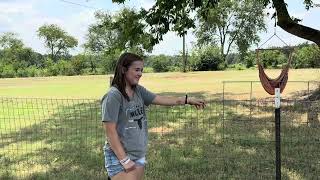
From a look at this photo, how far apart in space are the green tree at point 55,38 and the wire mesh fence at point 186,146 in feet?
228

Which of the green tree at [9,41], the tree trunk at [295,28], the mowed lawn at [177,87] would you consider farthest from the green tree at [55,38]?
the tree trunk at [295,28]

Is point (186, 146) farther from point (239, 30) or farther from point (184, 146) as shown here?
point (239, 30)

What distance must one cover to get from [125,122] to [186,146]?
4.97m

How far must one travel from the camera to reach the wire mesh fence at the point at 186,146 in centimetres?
723

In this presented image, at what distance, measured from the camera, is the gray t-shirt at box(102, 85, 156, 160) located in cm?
385

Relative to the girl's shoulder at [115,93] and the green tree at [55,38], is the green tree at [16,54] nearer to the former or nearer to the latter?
the green tree at [55,38]

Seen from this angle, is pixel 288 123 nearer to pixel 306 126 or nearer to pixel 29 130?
pixel 306 126

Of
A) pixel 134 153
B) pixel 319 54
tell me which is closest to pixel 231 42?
pixel 319 54

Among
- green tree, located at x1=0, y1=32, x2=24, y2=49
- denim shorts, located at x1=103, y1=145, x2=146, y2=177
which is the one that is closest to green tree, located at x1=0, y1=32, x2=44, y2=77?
green tree, located at x1=0, y1=32, x2=24, y2=49

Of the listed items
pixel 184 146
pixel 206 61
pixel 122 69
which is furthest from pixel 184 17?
pixel 206 61

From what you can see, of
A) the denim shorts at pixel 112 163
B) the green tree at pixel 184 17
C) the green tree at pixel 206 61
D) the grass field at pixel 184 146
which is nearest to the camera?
the denim shorts at pixel 112 163

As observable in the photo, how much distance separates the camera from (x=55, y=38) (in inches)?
3209

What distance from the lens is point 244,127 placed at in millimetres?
10234

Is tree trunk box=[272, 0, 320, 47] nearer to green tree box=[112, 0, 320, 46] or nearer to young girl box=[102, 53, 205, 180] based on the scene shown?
green tree box=[112, 0, 320, 46]
